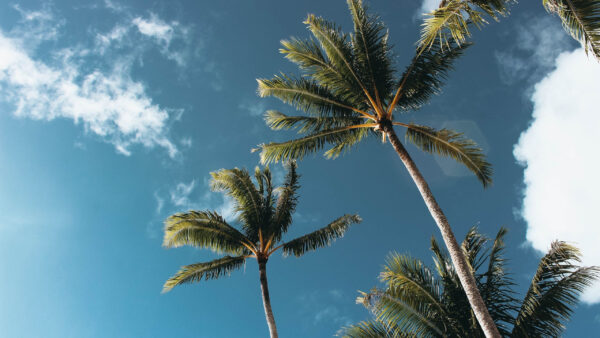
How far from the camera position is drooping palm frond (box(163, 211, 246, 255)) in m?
12.4

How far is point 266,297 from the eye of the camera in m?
12.7

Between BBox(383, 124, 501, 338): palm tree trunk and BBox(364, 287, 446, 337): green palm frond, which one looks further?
BBox(364, 287, 446, 337): green palm frond

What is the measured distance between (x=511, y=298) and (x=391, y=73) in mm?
6545

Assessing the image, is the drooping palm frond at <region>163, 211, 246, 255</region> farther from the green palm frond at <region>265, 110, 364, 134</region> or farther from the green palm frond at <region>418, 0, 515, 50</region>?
the green palm frond at <region>418, 0, 515, 50</region>

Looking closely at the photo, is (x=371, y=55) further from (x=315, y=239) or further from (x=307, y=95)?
(x=315, y=239)

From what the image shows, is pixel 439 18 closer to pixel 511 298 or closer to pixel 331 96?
pixel 331 96

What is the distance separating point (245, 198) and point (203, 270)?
2868 millimetres

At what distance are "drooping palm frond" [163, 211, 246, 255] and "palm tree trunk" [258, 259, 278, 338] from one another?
3.21 feet

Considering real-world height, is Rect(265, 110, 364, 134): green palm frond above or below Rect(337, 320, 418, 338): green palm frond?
above

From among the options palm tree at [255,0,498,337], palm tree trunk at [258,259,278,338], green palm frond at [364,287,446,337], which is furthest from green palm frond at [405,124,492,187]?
palm tree trunk at [258,259,278,338]

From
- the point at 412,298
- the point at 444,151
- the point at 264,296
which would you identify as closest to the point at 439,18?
the point at 444,151

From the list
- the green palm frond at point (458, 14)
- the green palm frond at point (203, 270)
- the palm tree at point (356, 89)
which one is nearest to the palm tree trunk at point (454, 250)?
the palm tree at point (356, 89)

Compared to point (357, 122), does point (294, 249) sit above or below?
below

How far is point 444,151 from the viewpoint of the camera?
32.1 feet
